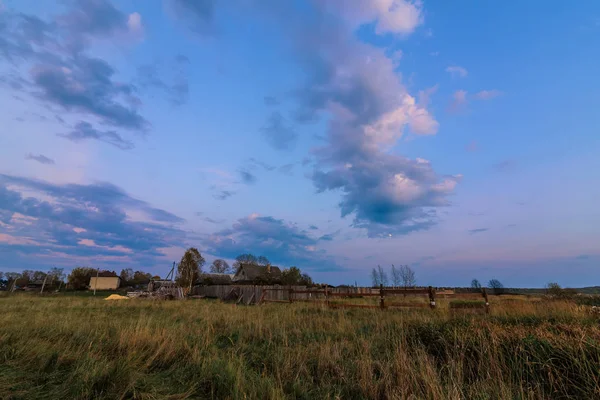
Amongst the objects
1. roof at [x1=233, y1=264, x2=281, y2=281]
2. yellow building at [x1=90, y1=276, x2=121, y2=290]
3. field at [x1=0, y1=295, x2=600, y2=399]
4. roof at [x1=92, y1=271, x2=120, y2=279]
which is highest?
roof at [x1=233, y1=264, x2=281, y2=281]

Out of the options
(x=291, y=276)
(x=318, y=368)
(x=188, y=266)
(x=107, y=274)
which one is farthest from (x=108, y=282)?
(x=318, y=368)

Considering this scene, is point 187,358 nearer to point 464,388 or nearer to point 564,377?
point 464,388

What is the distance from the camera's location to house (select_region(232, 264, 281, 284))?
169 ft

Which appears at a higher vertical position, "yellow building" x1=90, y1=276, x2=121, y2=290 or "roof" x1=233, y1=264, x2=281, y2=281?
"roof" x1=233, y1=264, x2=281, y2=281

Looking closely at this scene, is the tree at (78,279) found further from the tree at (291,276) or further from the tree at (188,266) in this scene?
the tree at (291,276)

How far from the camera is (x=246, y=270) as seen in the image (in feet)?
180

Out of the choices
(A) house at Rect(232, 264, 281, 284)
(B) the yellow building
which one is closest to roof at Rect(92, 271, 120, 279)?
(B) the yellow building

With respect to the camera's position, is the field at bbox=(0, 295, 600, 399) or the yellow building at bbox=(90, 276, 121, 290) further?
the yellow building at bbox=(90, 276, 121, 290)

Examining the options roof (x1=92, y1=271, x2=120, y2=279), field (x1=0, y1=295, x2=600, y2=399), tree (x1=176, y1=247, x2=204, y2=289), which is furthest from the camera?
roof (x1=92, y1=271, x2=120, y2=279)

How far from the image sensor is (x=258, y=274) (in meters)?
55.2

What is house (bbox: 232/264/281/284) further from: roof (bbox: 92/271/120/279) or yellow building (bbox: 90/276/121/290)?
roof (bbox: 92/271/120/279)

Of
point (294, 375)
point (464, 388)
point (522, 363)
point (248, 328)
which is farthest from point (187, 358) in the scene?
point (522, 363)

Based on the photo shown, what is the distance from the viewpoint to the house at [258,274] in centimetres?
5166

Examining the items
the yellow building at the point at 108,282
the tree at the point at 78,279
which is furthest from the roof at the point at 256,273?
the yellow building at the point at 108,282
